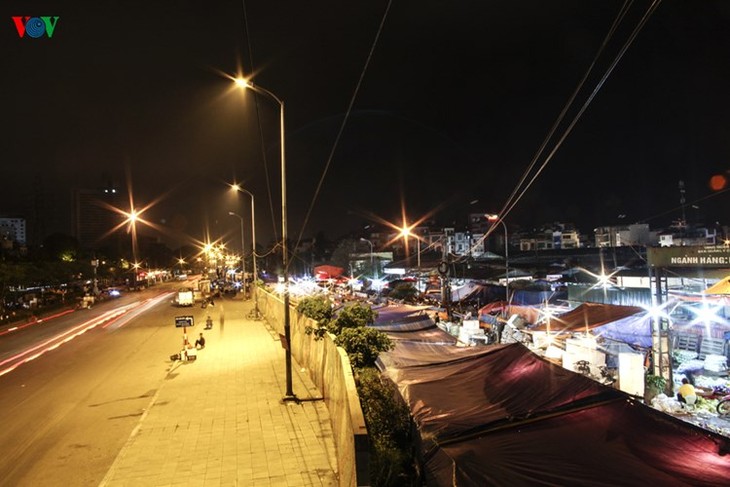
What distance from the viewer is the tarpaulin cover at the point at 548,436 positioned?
452 cm

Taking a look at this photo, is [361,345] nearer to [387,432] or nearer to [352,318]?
[352,318]

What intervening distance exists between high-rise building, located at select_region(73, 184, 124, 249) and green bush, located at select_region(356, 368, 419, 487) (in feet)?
485

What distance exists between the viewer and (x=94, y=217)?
150 m

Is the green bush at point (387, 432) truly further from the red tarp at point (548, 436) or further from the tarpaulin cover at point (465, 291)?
the tarpaulin cover at point (465, 291)

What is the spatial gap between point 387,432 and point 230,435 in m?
3.76

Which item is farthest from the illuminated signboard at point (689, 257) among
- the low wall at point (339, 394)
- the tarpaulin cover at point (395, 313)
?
the low wall at point (339, 394)

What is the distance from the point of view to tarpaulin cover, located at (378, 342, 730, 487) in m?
4.52

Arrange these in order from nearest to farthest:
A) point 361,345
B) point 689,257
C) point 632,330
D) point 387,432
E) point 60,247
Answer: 1. point 387,432
2. point 361,345
3. point 689,257
4. point 632,330
5. point 60,247

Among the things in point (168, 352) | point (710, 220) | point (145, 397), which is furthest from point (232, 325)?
point (710, 220)

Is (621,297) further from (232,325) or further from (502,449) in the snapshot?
(232,325)

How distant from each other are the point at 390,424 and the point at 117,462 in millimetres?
4662

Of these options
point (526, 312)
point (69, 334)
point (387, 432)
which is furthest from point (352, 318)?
point (69, 334)

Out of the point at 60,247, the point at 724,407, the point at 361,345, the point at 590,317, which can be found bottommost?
the point at 724,407

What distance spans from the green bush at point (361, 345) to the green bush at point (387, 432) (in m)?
0.74
